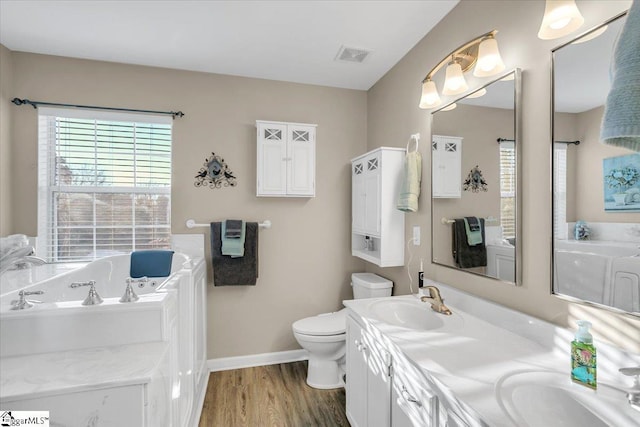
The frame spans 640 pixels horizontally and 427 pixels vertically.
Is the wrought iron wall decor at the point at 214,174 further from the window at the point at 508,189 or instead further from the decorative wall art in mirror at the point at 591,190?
the decorative wall art in mirror at the point at 591,190

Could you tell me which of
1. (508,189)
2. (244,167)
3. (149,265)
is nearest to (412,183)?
(508,189)

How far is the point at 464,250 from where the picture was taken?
5.57 feet

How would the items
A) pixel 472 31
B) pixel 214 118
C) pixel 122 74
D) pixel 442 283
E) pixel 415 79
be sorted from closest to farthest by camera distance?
pixel 472 31 → pixel 442 283 → pixel 415 79 → pixel 122 74 → pixel 214 118

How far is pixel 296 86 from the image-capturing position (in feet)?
9.14

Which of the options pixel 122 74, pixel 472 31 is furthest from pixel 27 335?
pixel 472 31

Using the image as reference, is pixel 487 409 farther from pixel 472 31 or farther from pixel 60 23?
pixel 60 23

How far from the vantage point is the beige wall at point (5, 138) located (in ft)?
7.00

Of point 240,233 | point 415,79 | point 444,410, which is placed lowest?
point 444,410

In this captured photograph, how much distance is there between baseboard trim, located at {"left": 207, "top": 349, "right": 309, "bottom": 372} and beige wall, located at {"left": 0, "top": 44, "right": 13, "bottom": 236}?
182 cm

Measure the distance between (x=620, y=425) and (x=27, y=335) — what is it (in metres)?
1.90

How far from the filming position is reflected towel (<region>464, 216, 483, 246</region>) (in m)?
1.60

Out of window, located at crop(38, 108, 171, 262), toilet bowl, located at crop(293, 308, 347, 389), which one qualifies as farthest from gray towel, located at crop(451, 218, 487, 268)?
window, located at crop(38, 108, 171, 262)

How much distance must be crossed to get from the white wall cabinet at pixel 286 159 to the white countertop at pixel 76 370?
1.57 meters

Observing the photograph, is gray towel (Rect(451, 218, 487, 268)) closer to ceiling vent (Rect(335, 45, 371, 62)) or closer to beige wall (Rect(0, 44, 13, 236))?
ceiling vent (Rect(335, 45, 371, 62))
